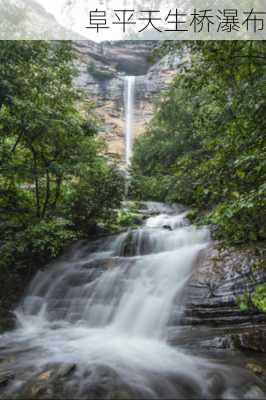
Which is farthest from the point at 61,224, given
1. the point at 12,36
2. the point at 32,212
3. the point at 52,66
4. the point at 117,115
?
the point at 117,115

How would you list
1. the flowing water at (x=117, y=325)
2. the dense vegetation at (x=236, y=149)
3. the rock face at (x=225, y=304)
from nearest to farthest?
the dense vegetation at (x=236, y=149) < the flowing water at (x=117, y=325) < the rock face at (x=225, y=304)

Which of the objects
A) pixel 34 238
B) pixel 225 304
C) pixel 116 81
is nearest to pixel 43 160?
pixel 34 238

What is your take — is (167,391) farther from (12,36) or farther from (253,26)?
(12,36)

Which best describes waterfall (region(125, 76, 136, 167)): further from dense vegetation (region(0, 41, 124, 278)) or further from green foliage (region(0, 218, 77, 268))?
green foliage (region(0, 218, 77, 268))

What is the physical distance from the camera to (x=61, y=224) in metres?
7.70

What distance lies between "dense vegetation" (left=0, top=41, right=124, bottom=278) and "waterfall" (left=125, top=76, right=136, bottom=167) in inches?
582

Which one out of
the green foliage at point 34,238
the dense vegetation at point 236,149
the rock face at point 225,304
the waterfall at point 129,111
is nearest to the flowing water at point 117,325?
the rock face at point 225,304

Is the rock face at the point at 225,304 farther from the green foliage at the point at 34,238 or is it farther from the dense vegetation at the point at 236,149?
the green foliage at the point at 34,238

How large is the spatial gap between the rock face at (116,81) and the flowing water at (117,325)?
54.1ft

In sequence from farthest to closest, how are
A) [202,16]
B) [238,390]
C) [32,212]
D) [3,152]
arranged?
[32,212] → [3,152] → [202,16] → [238,390]

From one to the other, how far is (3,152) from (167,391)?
206 inches

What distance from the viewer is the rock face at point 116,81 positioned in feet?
86.5

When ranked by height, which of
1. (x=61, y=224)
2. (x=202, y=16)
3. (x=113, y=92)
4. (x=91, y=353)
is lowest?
(x=91, y=353)

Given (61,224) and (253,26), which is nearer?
(253,26)
